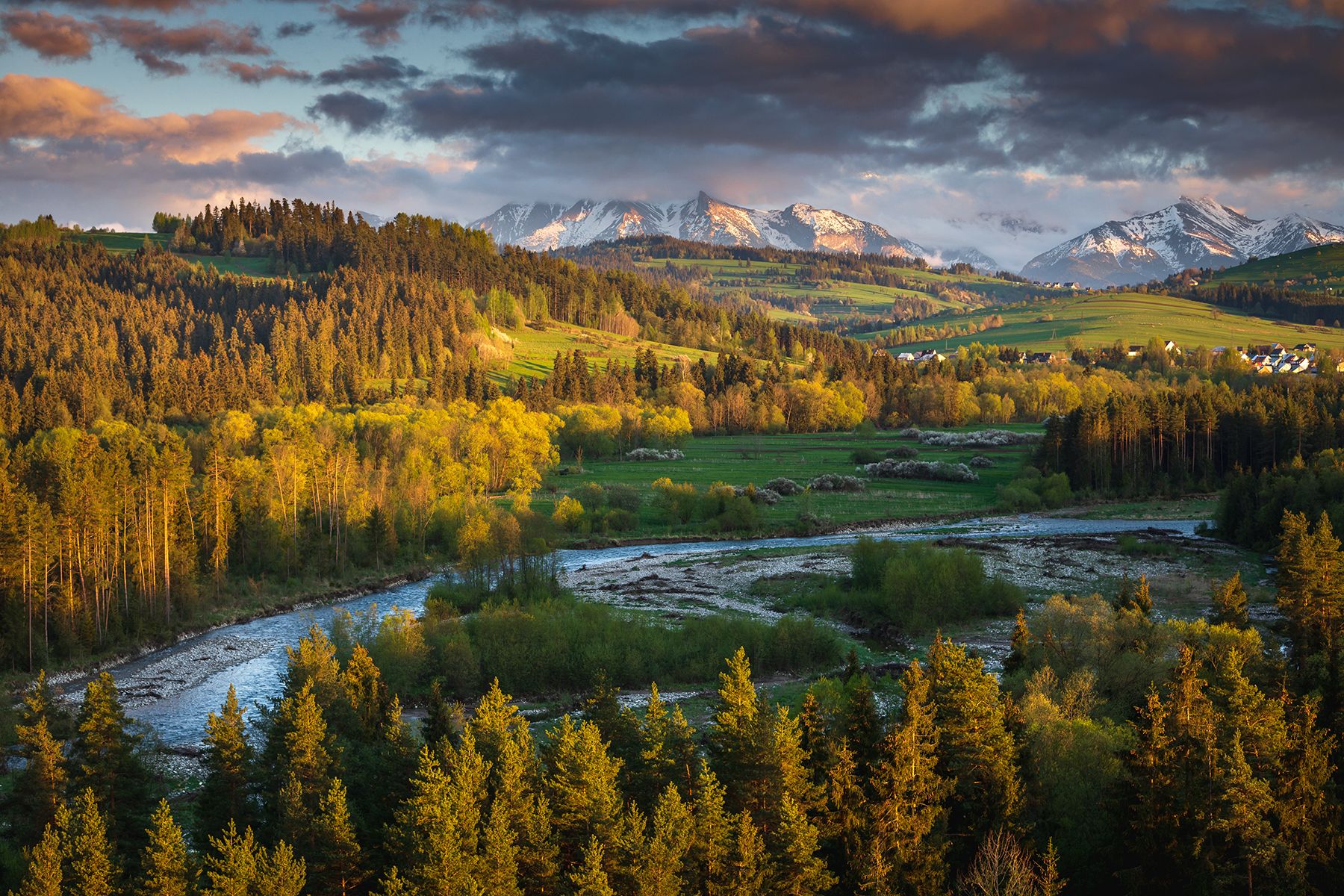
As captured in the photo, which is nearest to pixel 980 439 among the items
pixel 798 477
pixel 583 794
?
pixel 798 477

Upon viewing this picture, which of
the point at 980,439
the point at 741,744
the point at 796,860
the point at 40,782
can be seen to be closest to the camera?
the point at 796,860

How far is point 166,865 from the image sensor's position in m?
26.3

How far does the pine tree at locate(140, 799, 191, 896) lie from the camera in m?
26.4

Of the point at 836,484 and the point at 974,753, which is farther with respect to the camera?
the point at 836,484

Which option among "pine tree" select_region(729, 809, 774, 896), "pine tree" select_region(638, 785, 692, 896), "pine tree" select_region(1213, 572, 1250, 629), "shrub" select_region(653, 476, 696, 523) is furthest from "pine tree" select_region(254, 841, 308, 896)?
"shrub" select_region(653, 476, 696, 523)

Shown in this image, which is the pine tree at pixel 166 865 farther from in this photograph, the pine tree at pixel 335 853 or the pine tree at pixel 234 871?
the pine tree at pixel 335 853

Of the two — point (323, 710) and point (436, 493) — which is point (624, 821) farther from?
point (436, 493)

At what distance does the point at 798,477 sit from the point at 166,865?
4587 inches

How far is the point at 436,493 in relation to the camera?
104312mm

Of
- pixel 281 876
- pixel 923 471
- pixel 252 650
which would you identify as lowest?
pixel 252 650

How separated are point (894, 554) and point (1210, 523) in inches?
2136

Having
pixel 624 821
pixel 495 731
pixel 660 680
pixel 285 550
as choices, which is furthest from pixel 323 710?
pixel 285 550

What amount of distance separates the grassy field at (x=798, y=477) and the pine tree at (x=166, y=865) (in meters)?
79.7

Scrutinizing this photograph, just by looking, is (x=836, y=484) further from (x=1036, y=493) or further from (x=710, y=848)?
(x=710, y=848)
